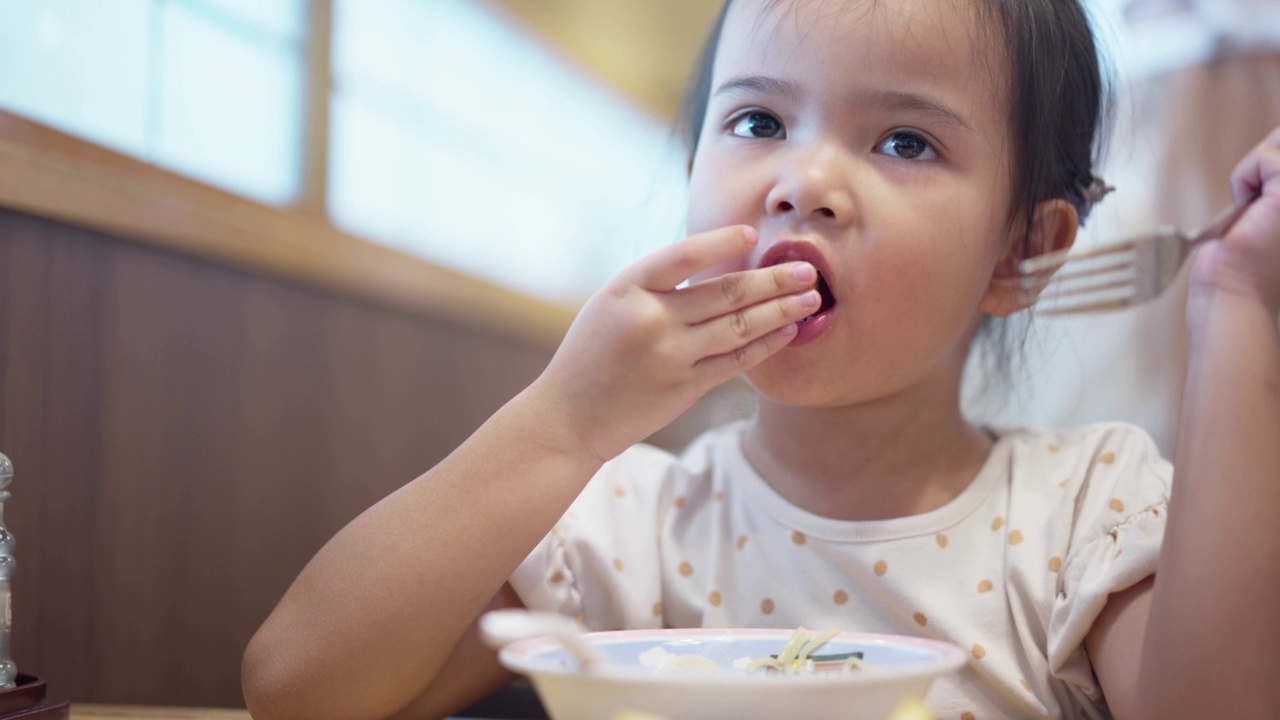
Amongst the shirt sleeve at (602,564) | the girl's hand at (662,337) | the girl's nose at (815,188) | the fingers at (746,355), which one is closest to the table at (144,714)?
the shirt sleeve at (602,564)

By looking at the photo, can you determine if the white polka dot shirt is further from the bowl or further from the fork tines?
the bowl

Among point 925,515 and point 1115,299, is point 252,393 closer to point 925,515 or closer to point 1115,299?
point 925,515

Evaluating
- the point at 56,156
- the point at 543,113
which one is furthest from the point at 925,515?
the point at 543,113

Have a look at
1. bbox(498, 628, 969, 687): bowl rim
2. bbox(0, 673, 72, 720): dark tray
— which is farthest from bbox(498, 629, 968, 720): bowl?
bbox(0, 673, 72, 720): dark tray

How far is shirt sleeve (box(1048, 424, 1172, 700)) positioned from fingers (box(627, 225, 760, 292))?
410 millimetres

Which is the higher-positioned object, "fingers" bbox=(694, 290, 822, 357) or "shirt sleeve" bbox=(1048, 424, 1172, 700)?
"fingers" bbox=(694, 290, 822, 357)

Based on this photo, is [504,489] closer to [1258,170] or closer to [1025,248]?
[1025,248]

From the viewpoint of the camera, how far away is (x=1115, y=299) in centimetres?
118

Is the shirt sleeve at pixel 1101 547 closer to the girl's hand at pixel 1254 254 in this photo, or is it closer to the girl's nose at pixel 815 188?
the girl's hand at pixel 1254 254

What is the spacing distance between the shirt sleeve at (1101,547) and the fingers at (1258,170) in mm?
263

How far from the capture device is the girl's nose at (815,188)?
89 centimetres

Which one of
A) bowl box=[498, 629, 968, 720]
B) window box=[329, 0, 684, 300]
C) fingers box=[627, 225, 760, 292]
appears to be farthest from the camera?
window box=[329, 0, 684, 300]

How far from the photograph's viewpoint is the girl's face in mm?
919

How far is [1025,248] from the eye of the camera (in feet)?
3.66
